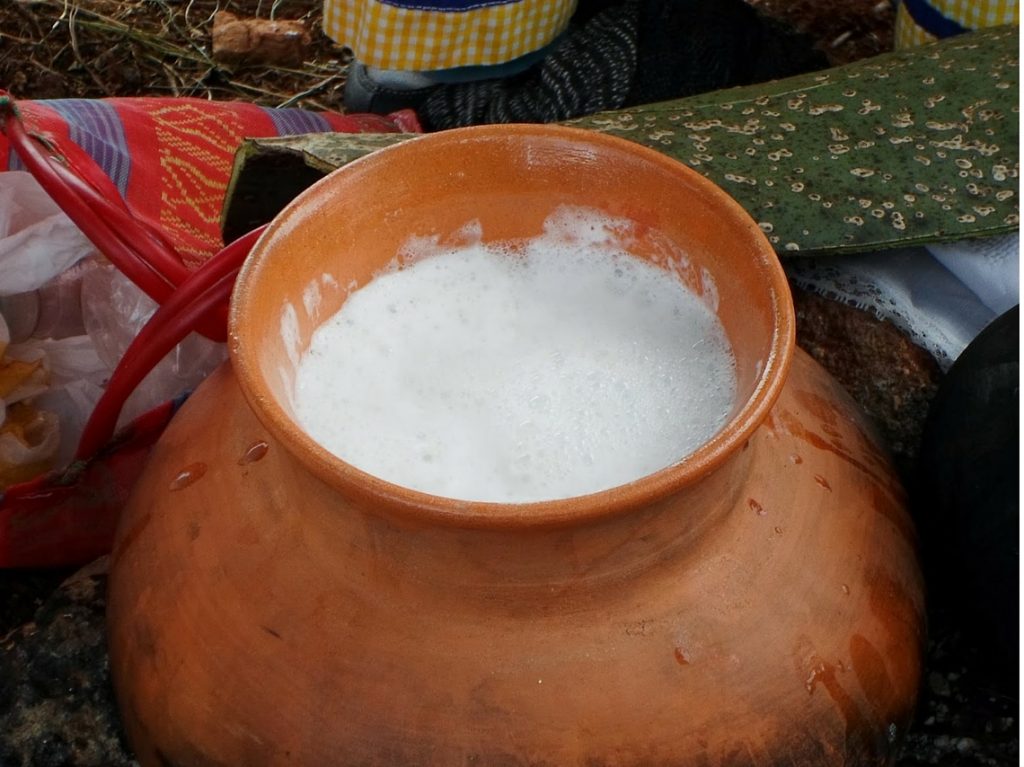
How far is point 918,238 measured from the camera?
4.67ft

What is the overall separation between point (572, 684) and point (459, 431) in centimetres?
23

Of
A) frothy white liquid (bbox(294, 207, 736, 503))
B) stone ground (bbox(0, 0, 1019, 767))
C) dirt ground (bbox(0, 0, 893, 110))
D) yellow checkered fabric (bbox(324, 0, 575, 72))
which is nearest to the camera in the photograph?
frothy white liquid (bbox(294, 207, 736, 503))

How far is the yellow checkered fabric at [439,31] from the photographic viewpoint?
2058 mm

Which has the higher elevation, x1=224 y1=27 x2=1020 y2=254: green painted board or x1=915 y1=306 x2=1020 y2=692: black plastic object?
x1=224 y1=27 x2=1020 y2=254: green painted board

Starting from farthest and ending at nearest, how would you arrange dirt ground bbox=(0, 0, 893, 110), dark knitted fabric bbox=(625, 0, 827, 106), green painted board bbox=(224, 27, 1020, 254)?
dirt ground bbox=(0, 0, 893, 110) → dark knitted fabric bbox=(625, 0, 827, 106) → green painted board bbox=(224, 27, 1020, 254)

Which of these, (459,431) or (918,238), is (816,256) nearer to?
(918,238)

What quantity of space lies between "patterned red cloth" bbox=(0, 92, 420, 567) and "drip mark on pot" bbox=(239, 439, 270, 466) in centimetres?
45

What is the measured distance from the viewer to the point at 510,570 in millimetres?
879

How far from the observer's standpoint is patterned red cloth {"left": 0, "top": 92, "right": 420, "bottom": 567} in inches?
58.3

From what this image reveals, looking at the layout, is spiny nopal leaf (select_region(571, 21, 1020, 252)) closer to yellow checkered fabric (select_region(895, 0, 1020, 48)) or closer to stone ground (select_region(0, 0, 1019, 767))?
stone ground (select_region(0, 0, 1019, 767))

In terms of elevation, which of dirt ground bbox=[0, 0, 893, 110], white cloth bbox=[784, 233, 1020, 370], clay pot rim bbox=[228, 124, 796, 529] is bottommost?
dirt ground bbox=[0, 0, 893, 110]

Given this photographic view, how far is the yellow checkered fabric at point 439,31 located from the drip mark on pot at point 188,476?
3.97 ft

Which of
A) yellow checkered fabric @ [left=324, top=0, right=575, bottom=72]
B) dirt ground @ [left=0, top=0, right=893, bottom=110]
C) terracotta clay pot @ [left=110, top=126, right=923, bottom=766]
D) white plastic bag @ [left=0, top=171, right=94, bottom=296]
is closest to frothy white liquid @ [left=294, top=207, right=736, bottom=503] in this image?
terracotta clay pot @ [left=110, top=126, right=923, bottom=766]

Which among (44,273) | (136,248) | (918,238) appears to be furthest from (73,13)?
(918,238)
